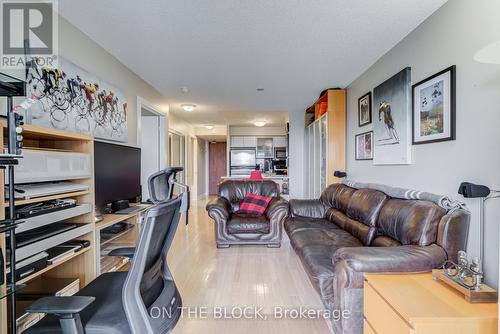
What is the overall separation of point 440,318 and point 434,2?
2154 millimetres

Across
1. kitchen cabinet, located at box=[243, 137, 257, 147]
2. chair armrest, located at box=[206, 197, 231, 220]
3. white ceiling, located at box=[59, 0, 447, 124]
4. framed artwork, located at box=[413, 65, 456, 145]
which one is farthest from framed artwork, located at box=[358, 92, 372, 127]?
kitchen cabinet, located at box=[243, 137, 257, 147]

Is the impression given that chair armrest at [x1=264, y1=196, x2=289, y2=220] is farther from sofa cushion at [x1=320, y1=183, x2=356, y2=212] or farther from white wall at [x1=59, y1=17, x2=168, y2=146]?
white wall at [x1=59, y1=17, x2=168, y2=146]

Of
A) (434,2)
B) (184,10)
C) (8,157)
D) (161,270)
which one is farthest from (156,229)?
(434,2)

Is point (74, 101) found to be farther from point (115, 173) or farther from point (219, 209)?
point (219, 209)

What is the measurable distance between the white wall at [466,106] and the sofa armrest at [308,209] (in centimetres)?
139

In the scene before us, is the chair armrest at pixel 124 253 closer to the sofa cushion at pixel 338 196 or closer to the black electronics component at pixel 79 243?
the black electronics component at pixel 79 243

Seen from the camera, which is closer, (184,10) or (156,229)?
(156,229)

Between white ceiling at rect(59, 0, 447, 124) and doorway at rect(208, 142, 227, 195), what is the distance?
268 inches

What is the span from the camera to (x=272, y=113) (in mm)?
6457

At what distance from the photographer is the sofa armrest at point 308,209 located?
12.4 feet

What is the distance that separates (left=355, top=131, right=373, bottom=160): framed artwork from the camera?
3375 millimetres

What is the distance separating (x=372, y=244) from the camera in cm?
244

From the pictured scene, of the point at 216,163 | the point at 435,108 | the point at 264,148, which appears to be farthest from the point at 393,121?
the point at 216,163

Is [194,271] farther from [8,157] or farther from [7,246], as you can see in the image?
[8,157]
